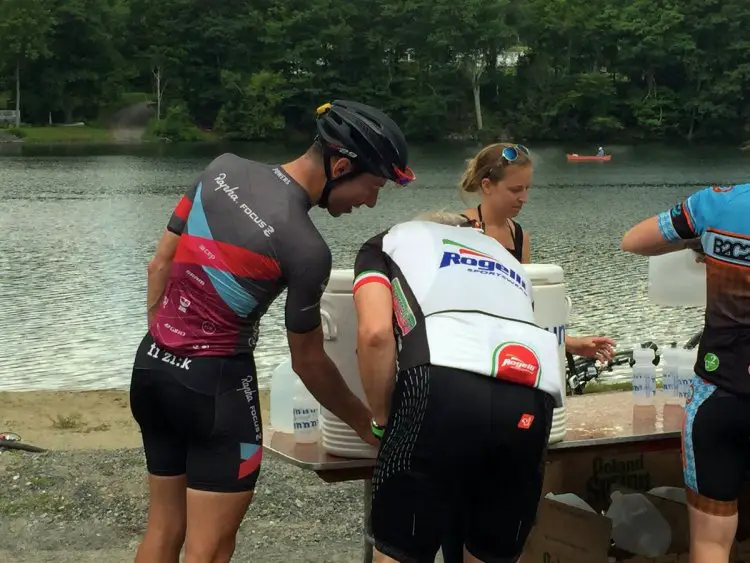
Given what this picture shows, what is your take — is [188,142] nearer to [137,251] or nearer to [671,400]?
[137,251]

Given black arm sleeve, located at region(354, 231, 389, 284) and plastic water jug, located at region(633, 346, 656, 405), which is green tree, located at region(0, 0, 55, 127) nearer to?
plastic water jug, located at region(633, 346, 656, 405)

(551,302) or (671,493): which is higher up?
(551,302)

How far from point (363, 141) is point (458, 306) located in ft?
1.85

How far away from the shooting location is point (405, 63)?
329 feet

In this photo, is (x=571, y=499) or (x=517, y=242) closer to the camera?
(x=571, y=499)

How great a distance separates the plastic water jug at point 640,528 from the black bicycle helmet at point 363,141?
5.99 ft

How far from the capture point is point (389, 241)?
3.01 m

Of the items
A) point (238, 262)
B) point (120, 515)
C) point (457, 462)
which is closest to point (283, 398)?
point (238, 262)

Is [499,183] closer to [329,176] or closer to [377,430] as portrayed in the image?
[329,176]

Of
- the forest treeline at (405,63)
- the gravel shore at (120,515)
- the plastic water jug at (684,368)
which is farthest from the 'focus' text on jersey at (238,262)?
the forest treeline at (405,63)

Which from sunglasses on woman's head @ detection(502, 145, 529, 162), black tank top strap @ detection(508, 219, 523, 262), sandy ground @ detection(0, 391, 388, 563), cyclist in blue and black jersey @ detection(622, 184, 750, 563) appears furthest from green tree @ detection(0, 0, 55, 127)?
cyclist in blue and black jersey @ detection(622, 184, 750, 563)

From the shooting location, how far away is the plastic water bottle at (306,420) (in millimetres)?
3578

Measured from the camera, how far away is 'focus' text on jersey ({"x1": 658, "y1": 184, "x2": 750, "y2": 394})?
3.29 metres

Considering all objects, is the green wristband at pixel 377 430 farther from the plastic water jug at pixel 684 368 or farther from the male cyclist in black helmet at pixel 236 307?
the plastic water jug at pixel 684 368
